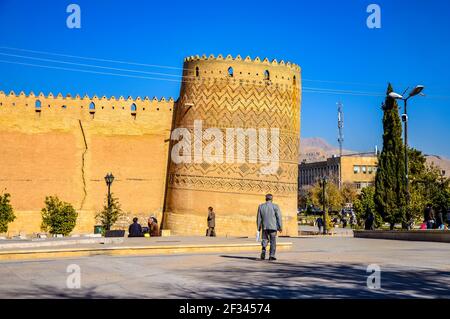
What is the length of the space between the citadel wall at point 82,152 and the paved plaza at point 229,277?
16.0m

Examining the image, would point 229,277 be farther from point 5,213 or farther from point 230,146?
point 5,213

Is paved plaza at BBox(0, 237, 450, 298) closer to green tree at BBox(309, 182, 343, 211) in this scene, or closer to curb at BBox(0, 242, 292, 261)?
curb at BBox(0, 242, 292, 261)

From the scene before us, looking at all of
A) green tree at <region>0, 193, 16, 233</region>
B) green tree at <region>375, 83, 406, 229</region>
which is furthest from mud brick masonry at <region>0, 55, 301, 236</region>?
green tree at <region>375, 83, 406, 229</region>

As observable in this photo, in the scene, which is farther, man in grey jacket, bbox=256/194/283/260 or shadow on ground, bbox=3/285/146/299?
man in grey jacket, bbox=256/194/283/260

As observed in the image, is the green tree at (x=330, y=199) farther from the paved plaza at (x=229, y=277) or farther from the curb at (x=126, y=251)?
the paved plaza at (x=229, y=277)

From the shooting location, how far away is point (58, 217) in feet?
80.9

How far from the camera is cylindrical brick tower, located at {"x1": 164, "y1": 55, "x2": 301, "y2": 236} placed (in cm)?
2605

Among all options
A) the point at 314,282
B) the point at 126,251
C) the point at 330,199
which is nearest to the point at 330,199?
the point at 330,199

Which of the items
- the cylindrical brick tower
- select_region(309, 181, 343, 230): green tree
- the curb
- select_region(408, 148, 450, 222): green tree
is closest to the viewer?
the curb

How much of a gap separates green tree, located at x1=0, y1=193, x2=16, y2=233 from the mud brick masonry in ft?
2.88

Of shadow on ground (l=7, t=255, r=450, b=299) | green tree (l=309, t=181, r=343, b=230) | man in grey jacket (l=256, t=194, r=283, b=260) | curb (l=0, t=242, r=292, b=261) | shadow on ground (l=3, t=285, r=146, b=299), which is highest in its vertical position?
green tree (l=309, t=181, r=343, b=230)

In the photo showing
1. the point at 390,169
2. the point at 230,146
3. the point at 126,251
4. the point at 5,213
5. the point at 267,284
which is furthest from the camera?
the point at 390,169

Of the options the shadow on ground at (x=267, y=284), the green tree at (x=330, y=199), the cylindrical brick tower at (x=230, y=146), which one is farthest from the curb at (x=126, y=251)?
the green tree at (x=330, y=199)

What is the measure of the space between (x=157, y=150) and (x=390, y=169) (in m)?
10.5
